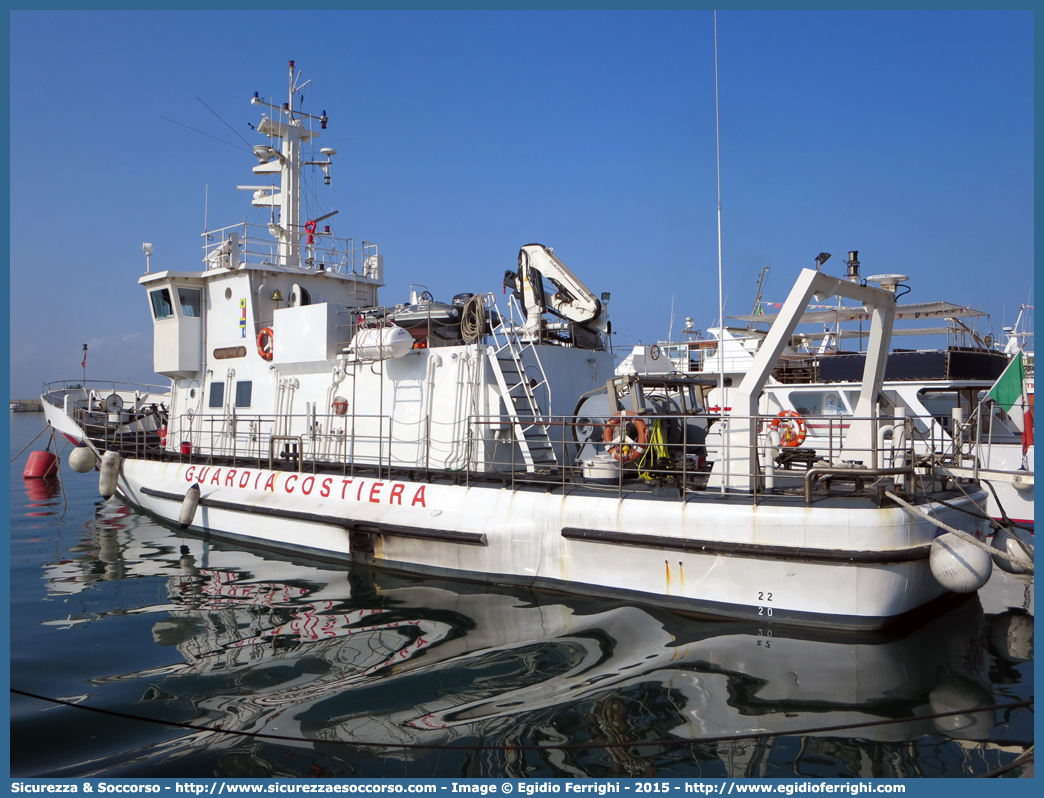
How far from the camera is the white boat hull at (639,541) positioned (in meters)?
6.80

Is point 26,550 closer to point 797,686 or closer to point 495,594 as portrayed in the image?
point 495,594

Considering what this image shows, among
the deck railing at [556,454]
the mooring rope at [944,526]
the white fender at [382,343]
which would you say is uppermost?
the white fender at [382,343]

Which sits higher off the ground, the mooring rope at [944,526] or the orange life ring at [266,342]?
the orange life ring at [266,342]

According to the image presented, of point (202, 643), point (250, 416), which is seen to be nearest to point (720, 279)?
point (202, 643)

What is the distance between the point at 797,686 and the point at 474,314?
7.04 metres

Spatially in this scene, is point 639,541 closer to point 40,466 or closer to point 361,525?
point 361,525

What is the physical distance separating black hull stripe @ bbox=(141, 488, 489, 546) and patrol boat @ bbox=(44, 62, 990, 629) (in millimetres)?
32

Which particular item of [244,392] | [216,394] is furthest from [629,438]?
[216,394]

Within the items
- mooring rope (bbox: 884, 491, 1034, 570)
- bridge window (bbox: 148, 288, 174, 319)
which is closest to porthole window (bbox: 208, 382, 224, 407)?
bridge window (bbox: 148, 288, 174, 319)

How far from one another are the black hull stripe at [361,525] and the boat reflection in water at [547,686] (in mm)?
651

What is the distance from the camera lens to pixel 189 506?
1159cm

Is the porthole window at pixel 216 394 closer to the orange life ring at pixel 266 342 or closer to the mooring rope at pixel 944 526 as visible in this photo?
the orange life ring at pixel 266 342

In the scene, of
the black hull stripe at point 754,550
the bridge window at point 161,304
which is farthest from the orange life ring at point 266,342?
the black hull stripe at point 754,550
